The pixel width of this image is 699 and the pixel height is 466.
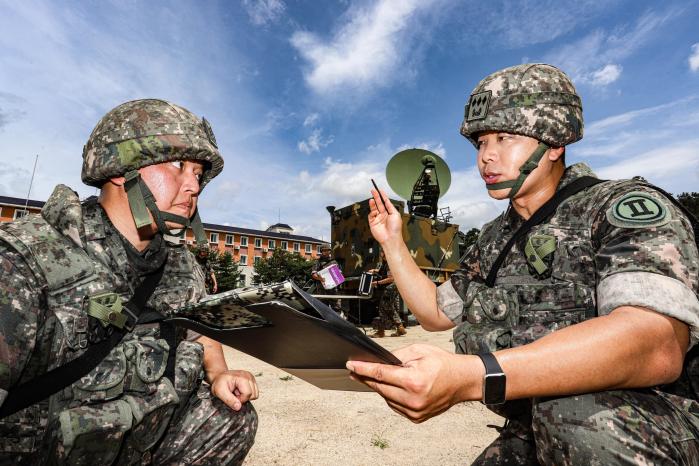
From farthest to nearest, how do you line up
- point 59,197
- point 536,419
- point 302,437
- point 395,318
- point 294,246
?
point 294,246 → point 395,318 → point 302,437 → point 59,197 → point 536,419

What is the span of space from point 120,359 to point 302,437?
2.24 m

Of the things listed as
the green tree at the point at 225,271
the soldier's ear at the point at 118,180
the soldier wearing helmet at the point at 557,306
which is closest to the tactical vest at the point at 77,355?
the soldier's ear at the point at 118,180

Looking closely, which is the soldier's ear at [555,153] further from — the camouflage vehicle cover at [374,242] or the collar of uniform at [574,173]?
the camouflage vehicle cover at [374,242]

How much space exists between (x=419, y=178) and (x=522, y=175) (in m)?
13.1

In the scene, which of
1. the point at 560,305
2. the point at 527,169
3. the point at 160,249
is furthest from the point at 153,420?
the point at 527,169

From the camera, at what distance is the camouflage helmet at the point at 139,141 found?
2.44 metres

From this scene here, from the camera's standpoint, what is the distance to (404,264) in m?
2.50

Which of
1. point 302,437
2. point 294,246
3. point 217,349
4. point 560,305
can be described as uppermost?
point 294,246

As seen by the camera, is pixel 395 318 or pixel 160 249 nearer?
pixel 160 249

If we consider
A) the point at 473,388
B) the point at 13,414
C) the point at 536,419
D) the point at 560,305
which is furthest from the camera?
the point at 560,305

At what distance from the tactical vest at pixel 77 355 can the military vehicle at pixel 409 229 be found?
11768 mm

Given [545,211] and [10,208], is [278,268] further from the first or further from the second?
[545,211]

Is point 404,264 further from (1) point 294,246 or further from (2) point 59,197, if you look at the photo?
(1) point 294,246

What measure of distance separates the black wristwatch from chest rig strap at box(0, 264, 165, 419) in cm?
162
